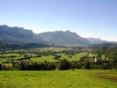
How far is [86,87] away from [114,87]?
5410 millimetres

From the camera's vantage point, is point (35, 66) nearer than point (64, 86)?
No

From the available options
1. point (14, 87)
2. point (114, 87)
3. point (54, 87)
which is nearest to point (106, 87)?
point (114, 87)

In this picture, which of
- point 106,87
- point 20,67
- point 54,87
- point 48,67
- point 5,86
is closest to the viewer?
point 5,86

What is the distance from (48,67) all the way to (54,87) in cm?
8098

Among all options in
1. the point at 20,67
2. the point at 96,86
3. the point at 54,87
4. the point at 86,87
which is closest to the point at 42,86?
the point at 54,87

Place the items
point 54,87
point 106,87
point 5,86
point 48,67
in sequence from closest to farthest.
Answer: point 5,86, point 54,87, point 106,87, point 48,67

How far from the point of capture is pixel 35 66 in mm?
113438

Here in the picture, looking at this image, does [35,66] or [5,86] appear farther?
[35,66]

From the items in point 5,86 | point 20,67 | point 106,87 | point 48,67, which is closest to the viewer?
point 5,86

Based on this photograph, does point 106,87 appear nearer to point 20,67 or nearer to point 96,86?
point 96,86

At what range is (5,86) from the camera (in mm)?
34125

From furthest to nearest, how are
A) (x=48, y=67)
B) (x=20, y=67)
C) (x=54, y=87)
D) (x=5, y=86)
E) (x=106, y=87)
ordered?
(x=48, y=67), (x=20, y=67), (x=106, y=87), (x=54, y=87), (x=5, y=86)

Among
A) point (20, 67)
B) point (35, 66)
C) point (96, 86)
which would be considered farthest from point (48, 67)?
point (96, 86)

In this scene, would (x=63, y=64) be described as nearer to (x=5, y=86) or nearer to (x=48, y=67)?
(x=48, y=67)
